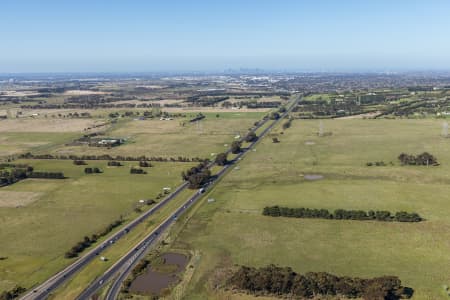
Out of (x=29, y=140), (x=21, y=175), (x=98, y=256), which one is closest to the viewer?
(x=98, y=256)

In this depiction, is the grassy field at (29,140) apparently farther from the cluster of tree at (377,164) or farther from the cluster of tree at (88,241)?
the cluster of tree at (377,164)

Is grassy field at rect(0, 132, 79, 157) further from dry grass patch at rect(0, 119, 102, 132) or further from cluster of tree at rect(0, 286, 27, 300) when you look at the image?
cluster of tree at rect(0, 286, 27, 300)

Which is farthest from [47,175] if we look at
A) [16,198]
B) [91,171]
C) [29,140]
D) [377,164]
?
[377,164]

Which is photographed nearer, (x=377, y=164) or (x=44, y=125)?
(x=377, y=164)

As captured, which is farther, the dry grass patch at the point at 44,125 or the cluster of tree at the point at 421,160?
the dry grass patch at the point at 44,125

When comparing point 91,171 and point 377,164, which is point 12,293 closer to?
point 91,171

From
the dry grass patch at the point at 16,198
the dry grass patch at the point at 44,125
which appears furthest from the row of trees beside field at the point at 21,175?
the dry grass patch at the point at 44,125

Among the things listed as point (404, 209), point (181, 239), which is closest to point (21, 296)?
point (181, 239)

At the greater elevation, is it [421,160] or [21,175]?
[421,160]
